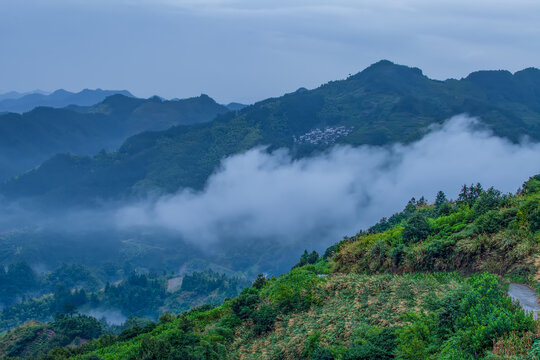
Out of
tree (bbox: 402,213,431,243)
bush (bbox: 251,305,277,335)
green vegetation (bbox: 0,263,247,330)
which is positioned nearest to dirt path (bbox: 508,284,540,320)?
tree (bbox: 402,213,431,243)

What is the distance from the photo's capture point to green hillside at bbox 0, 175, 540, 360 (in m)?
10.8

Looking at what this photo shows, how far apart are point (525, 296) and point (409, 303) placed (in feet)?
10.1

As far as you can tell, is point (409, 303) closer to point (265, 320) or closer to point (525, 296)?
point (525, 296)

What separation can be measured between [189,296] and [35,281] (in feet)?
232

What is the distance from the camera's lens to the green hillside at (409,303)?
10.8m

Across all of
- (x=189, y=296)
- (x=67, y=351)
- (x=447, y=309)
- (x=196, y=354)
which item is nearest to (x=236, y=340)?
(x=196, y=354)

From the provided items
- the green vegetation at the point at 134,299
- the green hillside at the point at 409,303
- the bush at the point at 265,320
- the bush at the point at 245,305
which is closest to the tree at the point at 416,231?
the green hillside at the point at 409,303

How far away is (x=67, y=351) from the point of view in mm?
29922

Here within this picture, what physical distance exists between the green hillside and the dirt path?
28 cm

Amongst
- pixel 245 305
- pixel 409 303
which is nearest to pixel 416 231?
pixel 409 303

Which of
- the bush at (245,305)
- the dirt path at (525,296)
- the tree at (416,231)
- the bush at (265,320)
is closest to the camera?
the dirt path at (525,296)

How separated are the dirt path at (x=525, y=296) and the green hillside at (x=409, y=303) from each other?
0.28 meters

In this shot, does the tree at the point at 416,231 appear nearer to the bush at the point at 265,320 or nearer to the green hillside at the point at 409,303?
the green hillside at the point at 409,303

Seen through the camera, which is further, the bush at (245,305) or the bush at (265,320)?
the bush at (245,305)
